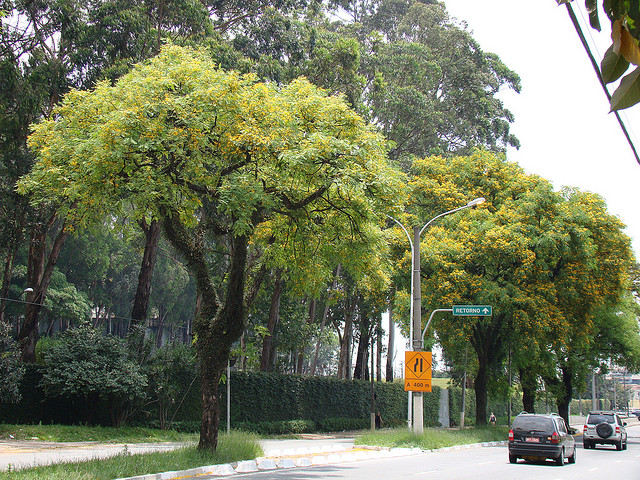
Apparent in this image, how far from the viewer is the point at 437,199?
1298 inches

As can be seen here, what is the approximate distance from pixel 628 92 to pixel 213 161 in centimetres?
1348

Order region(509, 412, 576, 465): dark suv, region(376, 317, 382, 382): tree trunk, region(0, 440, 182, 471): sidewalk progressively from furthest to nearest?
region(376, 317, 382, 382): tree trunk, region(509, 412, 576, 465): dark suv, region(0, 440, 182, 471): sidewalk

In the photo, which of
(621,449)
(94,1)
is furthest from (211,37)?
(621,449)

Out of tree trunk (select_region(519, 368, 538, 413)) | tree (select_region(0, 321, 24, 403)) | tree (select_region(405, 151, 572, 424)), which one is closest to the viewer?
tree (select_region(0, 321, 24, 403))

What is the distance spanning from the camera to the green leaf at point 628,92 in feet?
6.12

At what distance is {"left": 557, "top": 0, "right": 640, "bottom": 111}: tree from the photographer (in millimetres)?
1871

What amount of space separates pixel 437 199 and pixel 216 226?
19.0 m

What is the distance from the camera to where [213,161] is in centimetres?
1486

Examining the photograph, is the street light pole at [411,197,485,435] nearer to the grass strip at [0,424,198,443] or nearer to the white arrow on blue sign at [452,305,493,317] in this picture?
the white arrow on blue sign at [452,305,493,317]

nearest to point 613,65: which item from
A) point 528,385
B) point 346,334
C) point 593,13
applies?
point 593,13

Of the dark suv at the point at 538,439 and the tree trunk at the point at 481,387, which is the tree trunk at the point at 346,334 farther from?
the dark suv at the point at 538,439

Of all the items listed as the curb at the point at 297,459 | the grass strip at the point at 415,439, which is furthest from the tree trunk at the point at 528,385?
the curb at the point at 297,459

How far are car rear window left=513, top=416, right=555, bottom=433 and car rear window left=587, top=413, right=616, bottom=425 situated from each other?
11554mm

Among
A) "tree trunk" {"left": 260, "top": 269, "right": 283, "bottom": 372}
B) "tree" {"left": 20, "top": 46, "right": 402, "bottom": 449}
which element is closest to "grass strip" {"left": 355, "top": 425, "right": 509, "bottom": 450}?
"tree" {"left": 20, "top": 46, "right": 402, "bottom": 449}
